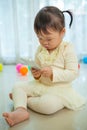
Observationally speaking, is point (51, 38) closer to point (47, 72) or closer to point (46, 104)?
point (47, 72)

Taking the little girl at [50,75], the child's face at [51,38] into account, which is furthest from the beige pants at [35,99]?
the child's face at [51,38]

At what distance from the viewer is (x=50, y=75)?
100cm

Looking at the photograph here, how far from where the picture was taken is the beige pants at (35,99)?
98cm

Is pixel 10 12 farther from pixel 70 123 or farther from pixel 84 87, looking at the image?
pixel 70 123

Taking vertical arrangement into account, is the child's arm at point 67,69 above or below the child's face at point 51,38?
below

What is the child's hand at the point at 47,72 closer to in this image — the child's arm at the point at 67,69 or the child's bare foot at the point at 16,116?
the child's arm at the point at 67,69

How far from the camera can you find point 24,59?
1851 millimetres

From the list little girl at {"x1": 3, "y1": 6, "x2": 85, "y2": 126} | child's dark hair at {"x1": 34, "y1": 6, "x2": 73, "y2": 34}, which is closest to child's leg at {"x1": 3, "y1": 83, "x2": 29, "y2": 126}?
little girl at {"x1": 3, "y1": 6, "x2": 85, "y2": 126}

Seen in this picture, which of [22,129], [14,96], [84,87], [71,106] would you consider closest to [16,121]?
[22,129]

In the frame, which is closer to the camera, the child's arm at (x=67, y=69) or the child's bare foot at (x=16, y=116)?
the child's bare foot at (x=16, y=116)

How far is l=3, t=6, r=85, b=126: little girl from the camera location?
98 cm

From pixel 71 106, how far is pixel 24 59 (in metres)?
0.89

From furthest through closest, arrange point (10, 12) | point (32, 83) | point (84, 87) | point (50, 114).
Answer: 1. point (10, 12)
2. point (84, 87)
3. point (32, 83)
4. point (50, 114)

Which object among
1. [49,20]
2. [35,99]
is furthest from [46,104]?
[49,20]
